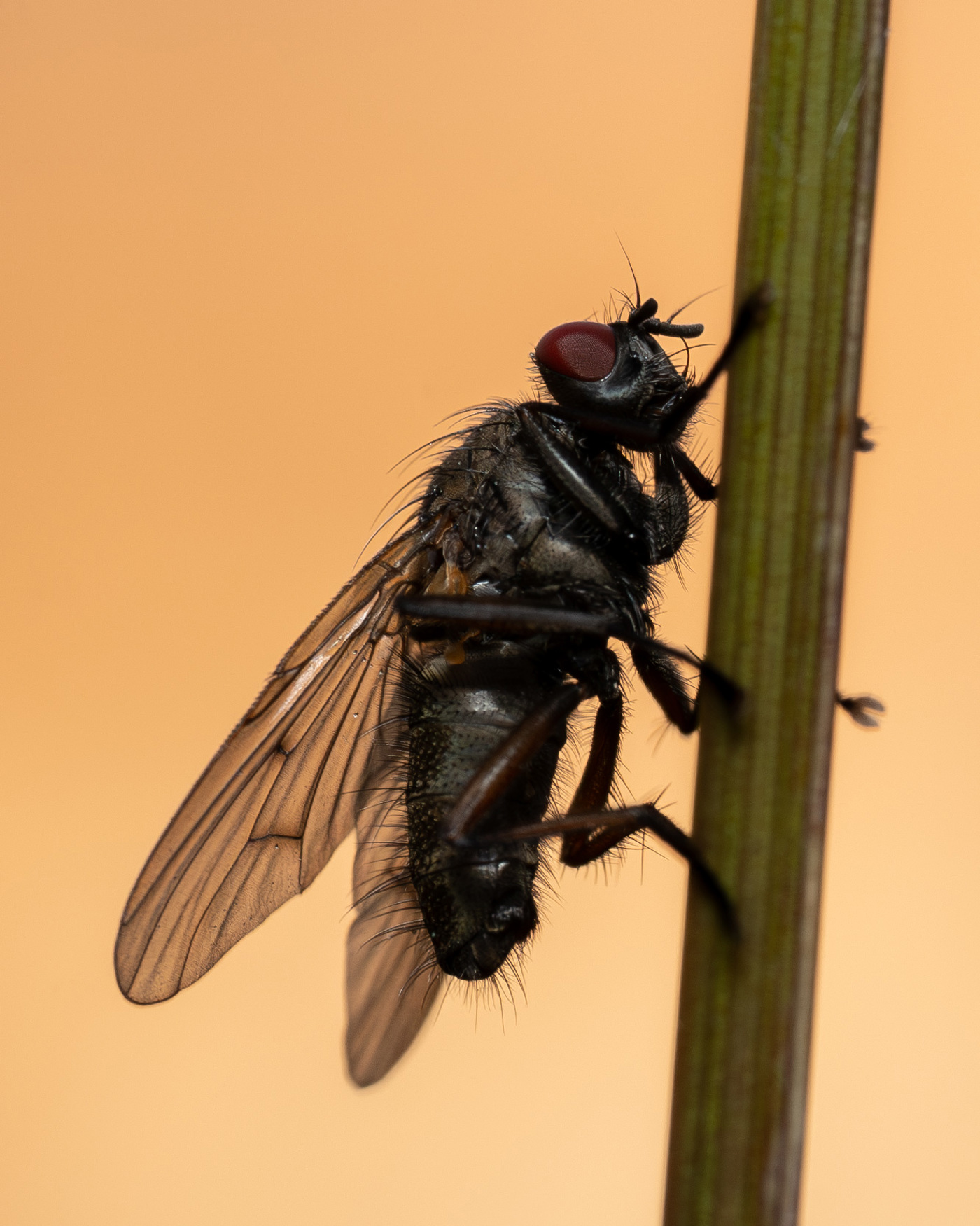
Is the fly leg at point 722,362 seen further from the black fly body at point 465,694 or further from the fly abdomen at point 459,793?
the fly abdomen at point 459,793

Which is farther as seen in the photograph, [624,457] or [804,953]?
[624,457]

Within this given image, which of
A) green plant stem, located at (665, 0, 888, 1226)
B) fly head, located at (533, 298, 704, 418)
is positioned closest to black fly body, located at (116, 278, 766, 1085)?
fly head, located at (533, 298, 704, 418)

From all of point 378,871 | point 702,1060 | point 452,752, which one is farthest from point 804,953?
point 378,871

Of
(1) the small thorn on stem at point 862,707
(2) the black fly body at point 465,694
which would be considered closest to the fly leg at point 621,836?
(2) the black fly body at point 465,694

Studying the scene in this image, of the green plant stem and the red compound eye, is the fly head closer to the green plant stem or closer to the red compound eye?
the red compound eye

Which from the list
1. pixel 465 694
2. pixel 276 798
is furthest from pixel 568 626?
pixel 276 798

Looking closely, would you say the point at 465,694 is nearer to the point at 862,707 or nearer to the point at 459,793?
the point at 459,793

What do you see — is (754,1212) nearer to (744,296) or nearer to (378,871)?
(744,296)

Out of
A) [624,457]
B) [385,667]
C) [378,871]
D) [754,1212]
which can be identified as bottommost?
[754,1212]
